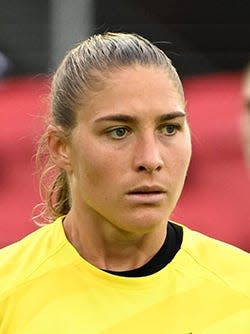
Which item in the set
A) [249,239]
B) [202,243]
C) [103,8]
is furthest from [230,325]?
[103,8]

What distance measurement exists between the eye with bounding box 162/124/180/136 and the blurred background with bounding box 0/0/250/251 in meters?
2.99

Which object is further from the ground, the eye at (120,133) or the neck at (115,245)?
the eye at (120,133)

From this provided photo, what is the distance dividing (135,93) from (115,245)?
1.26 ft

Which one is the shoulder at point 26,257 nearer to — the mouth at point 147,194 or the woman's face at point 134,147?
the woman's face at point 134,147

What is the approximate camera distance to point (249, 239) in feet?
18.7

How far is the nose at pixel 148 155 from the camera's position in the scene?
2.46 metres

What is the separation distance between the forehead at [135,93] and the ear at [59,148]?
0.13 metres

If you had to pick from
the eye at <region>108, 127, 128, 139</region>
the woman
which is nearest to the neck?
the woman

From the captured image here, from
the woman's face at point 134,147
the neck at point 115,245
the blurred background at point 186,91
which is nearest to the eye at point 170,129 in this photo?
the woman's face at point 134,147

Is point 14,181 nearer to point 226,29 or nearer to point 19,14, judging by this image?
point 19,14

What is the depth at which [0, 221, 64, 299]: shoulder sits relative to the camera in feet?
8.50

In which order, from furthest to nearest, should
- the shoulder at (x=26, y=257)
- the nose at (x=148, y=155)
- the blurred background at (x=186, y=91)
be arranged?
the blurred background at (x=186, y=91)
the shoulder at (x=26, y=257)
the nose at (x=148, y=155)

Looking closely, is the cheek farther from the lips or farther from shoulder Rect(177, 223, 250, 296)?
shoulder Rect(177, 223, 250, 296)

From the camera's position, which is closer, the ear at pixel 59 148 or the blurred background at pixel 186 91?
the ear at pixel 59 148
